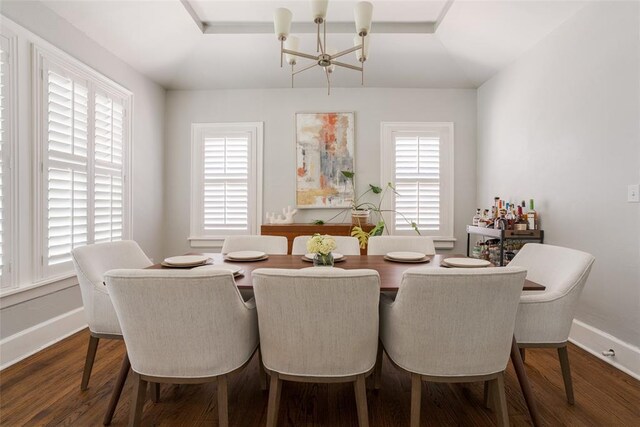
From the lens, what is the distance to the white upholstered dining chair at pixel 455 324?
1.24 meters

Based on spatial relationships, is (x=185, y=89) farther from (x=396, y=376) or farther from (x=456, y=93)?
(x=396, y=376)

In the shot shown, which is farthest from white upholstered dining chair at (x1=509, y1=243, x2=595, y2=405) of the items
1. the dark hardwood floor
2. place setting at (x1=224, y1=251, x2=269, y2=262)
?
place setting at (x1=224, y1=251, x2=269, y2=262)

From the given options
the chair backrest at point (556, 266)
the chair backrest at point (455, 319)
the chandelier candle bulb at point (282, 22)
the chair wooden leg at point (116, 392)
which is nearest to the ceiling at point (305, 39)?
the chandelier candle bulb at point (282, 22)

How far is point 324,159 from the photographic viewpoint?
4.23 metres

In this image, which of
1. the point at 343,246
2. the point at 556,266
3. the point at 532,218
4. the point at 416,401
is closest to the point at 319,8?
the point at 343,246

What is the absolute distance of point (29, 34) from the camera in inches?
94.7

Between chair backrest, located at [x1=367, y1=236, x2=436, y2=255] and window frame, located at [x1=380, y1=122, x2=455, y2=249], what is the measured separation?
1.62m

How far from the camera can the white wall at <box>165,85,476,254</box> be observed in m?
4.25

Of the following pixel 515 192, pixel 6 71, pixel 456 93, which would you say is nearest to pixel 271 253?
pixel 6 71

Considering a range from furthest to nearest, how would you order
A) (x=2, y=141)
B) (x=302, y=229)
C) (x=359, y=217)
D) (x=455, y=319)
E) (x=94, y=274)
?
(x=359, y=217) → (x=302, y=229) → (x=2, y=141) → (x=94, y=274) → (x=455, y=319)

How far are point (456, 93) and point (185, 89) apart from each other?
3366 mm

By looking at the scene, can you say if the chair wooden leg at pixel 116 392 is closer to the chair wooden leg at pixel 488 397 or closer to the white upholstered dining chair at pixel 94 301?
the white upholstered dining chair at pixel 94 301

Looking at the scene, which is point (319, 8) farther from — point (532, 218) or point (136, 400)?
point (532, 218)

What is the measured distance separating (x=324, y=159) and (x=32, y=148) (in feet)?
9.08
